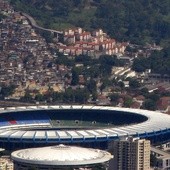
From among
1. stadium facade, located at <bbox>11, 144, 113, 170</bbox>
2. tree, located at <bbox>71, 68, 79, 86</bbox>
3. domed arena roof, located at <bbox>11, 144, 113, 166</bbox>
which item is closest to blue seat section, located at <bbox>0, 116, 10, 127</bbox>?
domed arena roof, located at <bbox>11, 144, 113, 166</bbox>

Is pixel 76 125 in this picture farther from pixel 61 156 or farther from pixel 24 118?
pixel 61 156

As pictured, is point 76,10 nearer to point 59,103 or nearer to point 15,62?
point 15,62

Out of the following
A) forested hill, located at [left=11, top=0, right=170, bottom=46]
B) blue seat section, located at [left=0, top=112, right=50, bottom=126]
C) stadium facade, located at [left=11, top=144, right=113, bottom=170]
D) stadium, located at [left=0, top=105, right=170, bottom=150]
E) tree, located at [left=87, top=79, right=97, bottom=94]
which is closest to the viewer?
stadium facade, located at [left=11, top=144, right=113, bottom=170]

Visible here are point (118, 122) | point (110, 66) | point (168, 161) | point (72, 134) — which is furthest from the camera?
point (110, 66)

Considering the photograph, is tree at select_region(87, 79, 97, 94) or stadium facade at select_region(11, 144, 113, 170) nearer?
stadium facade at select_region(11, 144, 113, 170)

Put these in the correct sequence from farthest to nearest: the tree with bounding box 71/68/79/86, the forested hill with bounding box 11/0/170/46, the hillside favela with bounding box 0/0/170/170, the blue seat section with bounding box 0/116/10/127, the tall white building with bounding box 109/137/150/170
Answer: the forested hill with bounding box 11/0/170/46, the tree with bounding box 71/68/79/86, the blue seat section with bounding box 0/116/10/127, the hillside favela with bounding box 0/0/170/170, the tall white building with bounding box 109/137/150/170

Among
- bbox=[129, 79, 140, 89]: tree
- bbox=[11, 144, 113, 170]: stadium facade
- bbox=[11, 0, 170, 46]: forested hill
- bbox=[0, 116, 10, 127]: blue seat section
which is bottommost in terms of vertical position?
bbox=[0, 116, 10, 127]: blue seat section

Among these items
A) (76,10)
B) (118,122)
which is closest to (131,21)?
(76,10)

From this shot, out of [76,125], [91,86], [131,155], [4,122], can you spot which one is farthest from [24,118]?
[131,155]

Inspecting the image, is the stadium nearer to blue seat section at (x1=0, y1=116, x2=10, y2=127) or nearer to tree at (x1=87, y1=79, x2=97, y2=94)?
blue seat section at (x1=0, y1=116, x2=10, y2=127)
